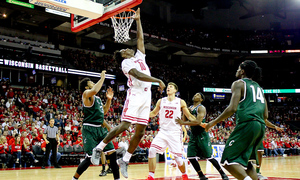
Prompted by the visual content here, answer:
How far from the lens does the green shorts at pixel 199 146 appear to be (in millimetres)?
6504

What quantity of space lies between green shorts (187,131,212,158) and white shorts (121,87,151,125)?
1.94 m

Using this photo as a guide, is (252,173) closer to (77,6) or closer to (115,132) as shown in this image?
(115,132)

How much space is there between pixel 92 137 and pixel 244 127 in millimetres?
2965

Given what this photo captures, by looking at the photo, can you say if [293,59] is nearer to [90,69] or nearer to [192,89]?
[192,89]

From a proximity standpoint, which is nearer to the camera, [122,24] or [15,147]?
[15,147]

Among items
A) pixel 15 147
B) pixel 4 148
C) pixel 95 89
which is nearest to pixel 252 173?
pixel 95 89

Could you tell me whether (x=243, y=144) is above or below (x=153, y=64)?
below

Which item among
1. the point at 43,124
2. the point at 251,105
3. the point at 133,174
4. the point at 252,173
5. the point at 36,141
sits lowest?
the point at 133,174

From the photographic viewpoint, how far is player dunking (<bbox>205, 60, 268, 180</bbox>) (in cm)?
358

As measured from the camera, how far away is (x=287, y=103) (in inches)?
1499

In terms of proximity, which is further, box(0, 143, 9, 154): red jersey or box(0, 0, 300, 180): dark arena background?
box(0, 0, 300, 180): dark arena background

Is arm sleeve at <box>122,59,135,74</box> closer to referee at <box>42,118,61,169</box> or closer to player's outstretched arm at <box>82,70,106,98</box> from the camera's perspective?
player's outstretched arm at <box>82,70,106,98</box>

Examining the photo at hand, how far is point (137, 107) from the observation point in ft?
16.5

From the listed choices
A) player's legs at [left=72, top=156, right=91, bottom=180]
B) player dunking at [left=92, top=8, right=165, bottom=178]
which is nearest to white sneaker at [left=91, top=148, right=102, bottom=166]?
player dunking at [left=92, top=8, right=165, bottom=178]
